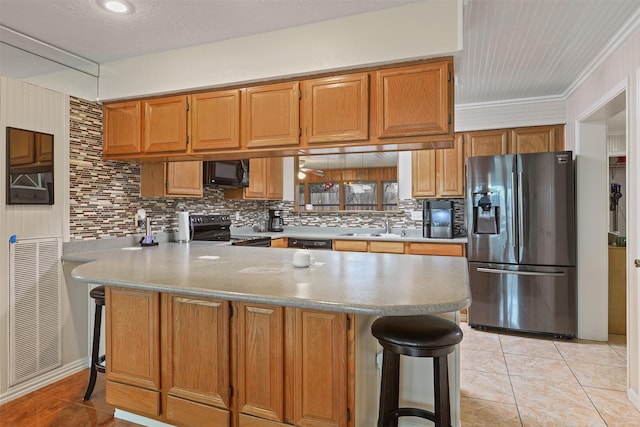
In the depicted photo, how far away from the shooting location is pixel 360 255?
2.79 m

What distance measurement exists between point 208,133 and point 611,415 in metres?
3.22

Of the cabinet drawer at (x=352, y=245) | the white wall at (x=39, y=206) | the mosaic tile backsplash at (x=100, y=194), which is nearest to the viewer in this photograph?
the white wall at (x=39, y=206)

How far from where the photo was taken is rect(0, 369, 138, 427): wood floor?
2.19 metres

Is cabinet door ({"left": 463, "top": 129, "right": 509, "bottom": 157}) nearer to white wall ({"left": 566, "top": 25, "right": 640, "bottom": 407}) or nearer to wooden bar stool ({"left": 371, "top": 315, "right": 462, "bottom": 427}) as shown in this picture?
white wall ({"left": 566, "top": 25, "right": 640, "bottom": 407})

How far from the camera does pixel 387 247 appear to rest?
4.25 m

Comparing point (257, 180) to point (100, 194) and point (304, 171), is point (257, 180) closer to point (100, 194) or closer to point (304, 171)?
point (304, 171)

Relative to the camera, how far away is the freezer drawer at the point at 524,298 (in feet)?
11.9

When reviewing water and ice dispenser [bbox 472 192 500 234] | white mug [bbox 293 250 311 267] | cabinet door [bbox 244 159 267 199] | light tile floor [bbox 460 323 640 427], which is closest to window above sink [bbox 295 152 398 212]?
cabinet door [bbox 244 159 267 199]

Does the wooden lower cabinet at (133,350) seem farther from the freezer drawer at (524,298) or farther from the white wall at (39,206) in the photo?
the freezer drawer at (524,298)

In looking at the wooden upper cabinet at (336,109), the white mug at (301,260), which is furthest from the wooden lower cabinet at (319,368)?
the wooden upper cabinet at (336,109)

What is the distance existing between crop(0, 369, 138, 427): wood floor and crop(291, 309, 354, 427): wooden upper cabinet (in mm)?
1202

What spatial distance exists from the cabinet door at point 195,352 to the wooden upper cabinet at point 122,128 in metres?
1.58

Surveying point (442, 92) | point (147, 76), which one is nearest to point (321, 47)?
point (442, 92)

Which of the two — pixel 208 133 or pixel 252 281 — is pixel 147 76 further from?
pixel 252 281
